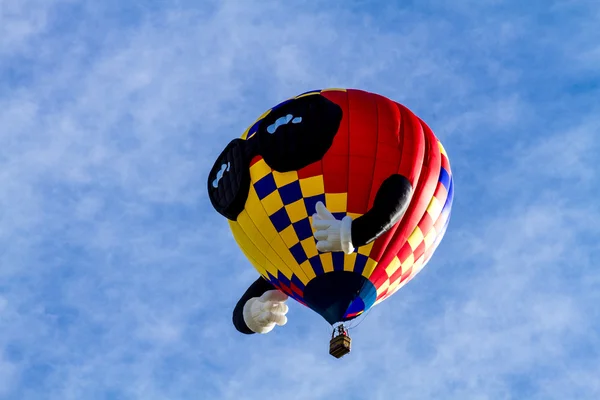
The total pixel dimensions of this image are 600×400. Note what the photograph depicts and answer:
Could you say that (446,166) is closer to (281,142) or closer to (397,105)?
(397,105)

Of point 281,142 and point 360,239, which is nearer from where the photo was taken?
point 360,239

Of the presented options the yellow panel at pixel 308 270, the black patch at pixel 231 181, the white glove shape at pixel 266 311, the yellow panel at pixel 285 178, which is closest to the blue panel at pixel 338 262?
the yellow panel at pixel 308 270

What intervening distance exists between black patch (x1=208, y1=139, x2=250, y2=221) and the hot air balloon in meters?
→ 0.01

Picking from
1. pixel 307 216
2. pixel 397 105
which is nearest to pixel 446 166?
pixel 397 105

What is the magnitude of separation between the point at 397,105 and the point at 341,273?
2.63 metres

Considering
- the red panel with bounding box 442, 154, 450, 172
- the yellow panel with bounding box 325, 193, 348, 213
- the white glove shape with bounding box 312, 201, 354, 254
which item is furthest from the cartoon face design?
the white glove shape with bounding box 312, 201, 354, 254

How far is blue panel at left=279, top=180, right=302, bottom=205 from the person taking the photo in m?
16.9

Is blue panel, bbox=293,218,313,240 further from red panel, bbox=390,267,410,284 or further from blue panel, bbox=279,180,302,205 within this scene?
red panel, bbox=390,267,410,284

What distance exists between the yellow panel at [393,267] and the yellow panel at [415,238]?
285mm

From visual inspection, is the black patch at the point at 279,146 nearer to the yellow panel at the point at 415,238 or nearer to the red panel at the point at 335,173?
the red panel at the point at 335,173

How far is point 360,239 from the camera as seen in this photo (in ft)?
51.9

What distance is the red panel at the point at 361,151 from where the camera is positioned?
16641mm

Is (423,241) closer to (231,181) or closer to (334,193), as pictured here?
(334,193)

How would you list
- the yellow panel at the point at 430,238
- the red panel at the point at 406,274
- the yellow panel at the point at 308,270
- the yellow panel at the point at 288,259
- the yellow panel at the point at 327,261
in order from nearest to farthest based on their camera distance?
1. the yellow panel at the point at 327,261
2. the yellow panel at the point at 308,270
3. the yellow panel at the point at 288,259
4. the yellow panel at the point at 430,238
5. the red panel at the point at 406,274
